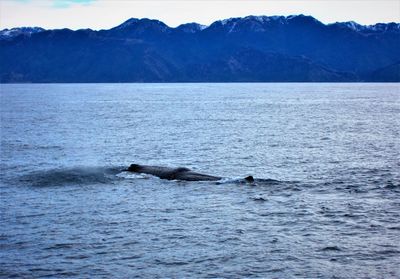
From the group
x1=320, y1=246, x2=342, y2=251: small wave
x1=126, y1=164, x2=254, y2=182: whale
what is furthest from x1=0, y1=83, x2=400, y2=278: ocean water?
x1=126, y1=164, x2=254, y2=182: whale

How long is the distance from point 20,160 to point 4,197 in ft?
58.4

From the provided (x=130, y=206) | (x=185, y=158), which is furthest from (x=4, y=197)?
(x=185, y=158)

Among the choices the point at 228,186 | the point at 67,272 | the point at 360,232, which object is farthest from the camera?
the point at 228,186

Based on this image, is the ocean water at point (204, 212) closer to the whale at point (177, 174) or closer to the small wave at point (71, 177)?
the small wave at point (71, 177)

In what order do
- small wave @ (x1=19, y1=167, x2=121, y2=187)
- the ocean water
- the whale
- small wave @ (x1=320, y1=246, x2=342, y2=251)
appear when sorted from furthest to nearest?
the whale
small wave @ (x1=19, y1=167, x2=121, y2=187)
small wave @ (x1=320, y1=246, x2=342, y2=251)
the ocean water

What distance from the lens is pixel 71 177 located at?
47.6 meters

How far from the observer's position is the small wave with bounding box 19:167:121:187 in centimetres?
4570

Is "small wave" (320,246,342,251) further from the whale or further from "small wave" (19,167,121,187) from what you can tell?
"small wave" (19,167,121,187)

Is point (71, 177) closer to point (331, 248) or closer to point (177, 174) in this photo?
point (177, 174)

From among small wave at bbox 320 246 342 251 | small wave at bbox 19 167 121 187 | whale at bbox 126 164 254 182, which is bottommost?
small wave at bbox 320 246 342 251

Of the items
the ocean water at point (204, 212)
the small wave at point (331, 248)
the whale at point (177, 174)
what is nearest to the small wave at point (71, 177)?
the ocean water at point (204, 212)

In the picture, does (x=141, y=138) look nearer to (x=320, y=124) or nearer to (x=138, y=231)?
(x=320, y=124)

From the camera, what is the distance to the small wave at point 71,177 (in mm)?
45700

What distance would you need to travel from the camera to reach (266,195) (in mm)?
39812
